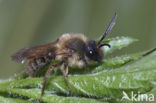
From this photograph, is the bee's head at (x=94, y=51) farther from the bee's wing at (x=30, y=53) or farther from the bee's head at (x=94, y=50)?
the bee's wing at (x=30, y=53)

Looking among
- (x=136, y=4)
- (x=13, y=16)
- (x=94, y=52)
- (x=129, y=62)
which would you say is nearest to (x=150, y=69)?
(x=129, y=62)

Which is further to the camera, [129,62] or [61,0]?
[61,0]

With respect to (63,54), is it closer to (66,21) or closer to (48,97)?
(48,97)

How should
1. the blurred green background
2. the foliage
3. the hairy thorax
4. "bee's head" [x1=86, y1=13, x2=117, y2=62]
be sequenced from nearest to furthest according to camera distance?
the foliage < "bee's head" [x1=86, y1=13, x2=117, y2=62] < the hairy thorax < the blurred green background

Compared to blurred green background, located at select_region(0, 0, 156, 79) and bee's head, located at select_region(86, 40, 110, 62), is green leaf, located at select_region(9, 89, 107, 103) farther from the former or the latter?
blurred green background, located at select_region(0, 0, 156, 79)

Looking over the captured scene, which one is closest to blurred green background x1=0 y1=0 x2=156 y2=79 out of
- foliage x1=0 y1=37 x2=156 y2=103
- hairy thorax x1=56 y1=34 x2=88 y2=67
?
hairy thorax x1=56 y1=34 x2=88 y2=67

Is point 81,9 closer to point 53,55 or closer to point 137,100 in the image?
point 53,55

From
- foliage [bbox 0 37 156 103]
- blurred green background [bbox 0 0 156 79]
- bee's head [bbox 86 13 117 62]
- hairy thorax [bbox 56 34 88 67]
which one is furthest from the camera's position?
blurred green background [bbox 0 0 156 79]

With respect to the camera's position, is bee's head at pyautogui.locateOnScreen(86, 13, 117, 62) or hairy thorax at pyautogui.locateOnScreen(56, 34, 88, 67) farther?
hairy thorax at pyautogui.locateOnScreen(56, 34, 88, 67)
